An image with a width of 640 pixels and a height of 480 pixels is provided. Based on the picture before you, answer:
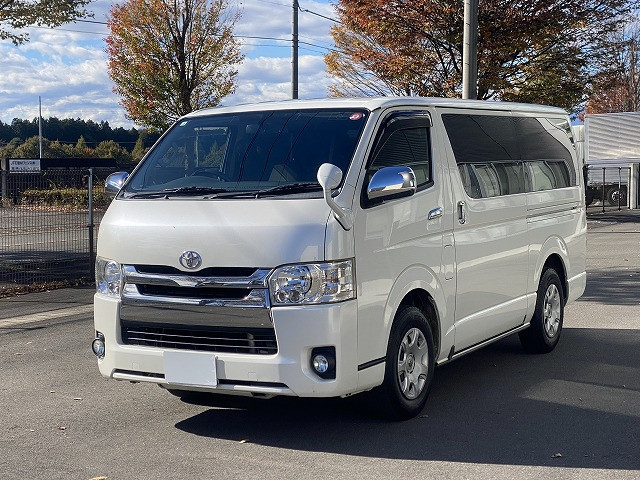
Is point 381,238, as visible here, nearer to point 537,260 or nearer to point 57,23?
point 537,260

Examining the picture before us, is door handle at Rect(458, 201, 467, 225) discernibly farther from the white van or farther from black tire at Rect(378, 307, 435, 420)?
black tire at Rect(378, 307, 435, 420)

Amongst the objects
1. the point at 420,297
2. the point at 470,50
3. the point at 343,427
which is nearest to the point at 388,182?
the point at 420,297

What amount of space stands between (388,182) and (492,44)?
61.8 feet

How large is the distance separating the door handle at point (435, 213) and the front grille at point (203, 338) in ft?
5.34

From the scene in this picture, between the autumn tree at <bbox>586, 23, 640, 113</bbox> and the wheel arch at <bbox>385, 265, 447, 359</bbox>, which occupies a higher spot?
the autumn tree at <bbox>586, 23, 640, 113</bbox>

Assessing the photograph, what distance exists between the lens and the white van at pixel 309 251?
5.75m

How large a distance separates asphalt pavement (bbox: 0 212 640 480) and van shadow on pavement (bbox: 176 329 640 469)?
13 millimetres

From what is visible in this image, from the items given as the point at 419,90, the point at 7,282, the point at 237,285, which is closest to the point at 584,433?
the point at 237,285

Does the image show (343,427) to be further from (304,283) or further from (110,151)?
(110,151)

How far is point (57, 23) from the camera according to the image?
56.1 ft

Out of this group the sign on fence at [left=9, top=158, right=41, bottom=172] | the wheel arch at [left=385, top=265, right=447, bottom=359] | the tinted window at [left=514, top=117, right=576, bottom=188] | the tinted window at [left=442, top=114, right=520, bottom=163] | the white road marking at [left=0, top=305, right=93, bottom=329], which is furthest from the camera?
the sign on fence at [left=9, top=158, right=41, bottom=172]

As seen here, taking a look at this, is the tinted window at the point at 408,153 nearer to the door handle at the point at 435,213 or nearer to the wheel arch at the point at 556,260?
the door handle at the point at 435,213

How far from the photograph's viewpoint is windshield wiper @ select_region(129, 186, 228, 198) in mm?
6400

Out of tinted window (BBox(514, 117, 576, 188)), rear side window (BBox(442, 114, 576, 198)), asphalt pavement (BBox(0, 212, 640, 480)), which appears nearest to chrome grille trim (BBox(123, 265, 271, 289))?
asphalt pavement (BBox(0, 212, 640, 480))
